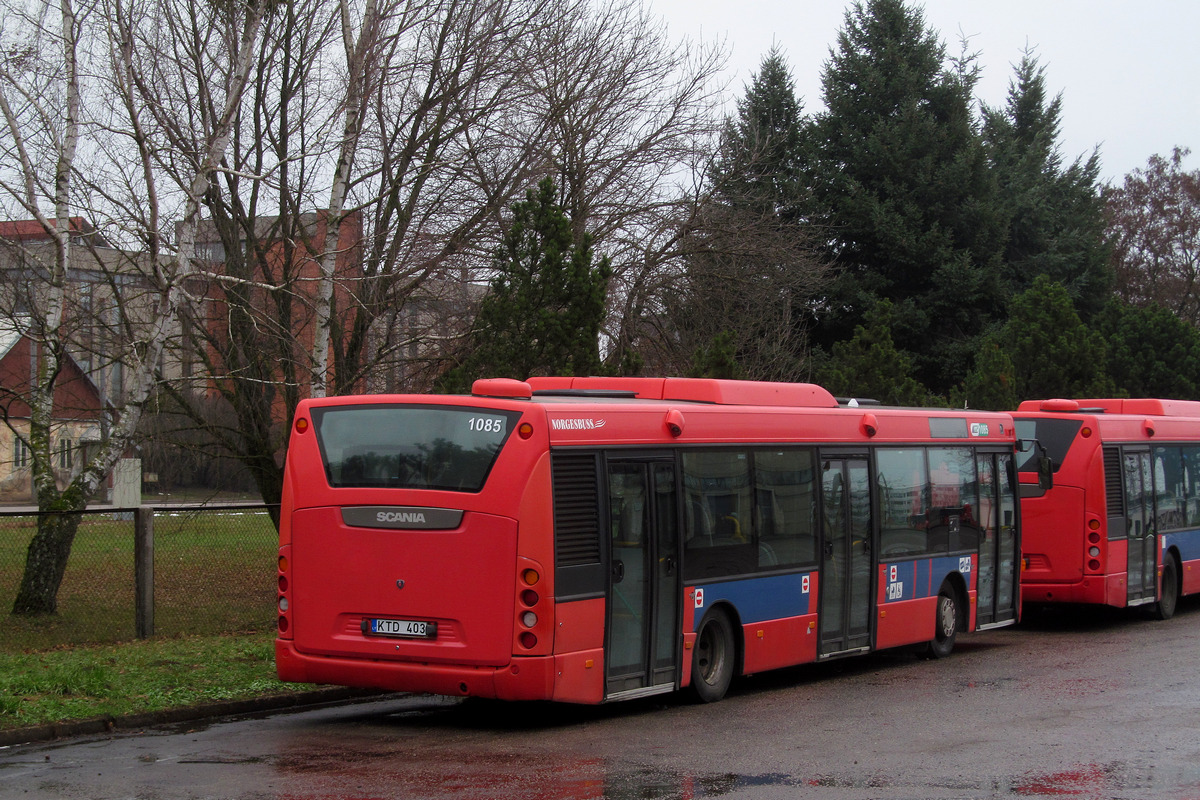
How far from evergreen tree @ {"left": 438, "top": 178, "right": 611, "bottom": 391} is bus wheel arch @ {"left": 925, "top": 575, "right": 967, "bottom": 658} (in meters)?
4.93

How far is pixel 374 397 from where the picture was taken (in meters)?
9.91

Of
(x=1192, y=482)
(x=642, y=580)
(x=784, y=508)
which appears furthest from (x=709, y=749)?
(x=1192, y=482)

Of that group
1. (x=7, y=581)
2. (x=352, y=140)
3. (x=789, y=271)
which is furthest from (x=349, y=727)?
(x=789, y=271)

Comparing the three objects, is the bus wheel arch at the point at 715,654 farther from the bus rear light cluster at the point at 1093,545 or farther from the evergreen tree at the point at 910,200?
the evergreen tree at the point at 910,200

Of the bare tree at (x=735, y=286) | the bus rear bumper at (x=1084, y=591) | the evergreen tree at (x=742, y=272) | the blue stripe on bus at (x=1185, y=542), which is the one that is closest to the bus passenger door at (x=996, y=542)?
the bus rear bumper at (x=1084, y=591)

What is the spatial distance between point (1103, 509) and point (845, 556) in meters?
5.83

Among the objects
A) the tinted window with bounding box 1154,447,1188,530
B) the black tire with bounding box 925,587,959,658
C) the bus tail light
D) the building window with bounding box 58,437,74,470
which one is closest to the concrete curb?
the bus tail light

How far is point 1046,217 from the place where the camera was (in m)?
42.8

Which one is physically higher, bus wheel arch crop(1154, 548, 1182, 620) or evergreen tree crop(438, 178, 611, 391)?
evergreen tree crop(438, 178, 611, 391)

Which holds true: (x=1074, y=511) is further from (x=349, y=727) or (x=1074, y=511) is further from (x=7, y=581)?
(x=7, y=581)

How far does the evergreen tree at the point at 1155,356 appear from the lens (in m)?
39.8

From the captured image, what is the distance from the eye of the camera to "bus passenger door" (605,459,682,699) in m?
10.0

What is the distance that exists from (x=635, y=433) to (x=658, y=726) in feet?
7.41

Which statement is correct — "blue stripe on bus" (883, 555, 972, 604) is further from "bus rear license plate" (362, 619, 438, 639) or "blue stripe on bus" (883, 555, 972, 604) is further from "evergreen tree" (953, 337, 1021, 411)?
"evergreen tree" (953, 337, 1021, 411)
